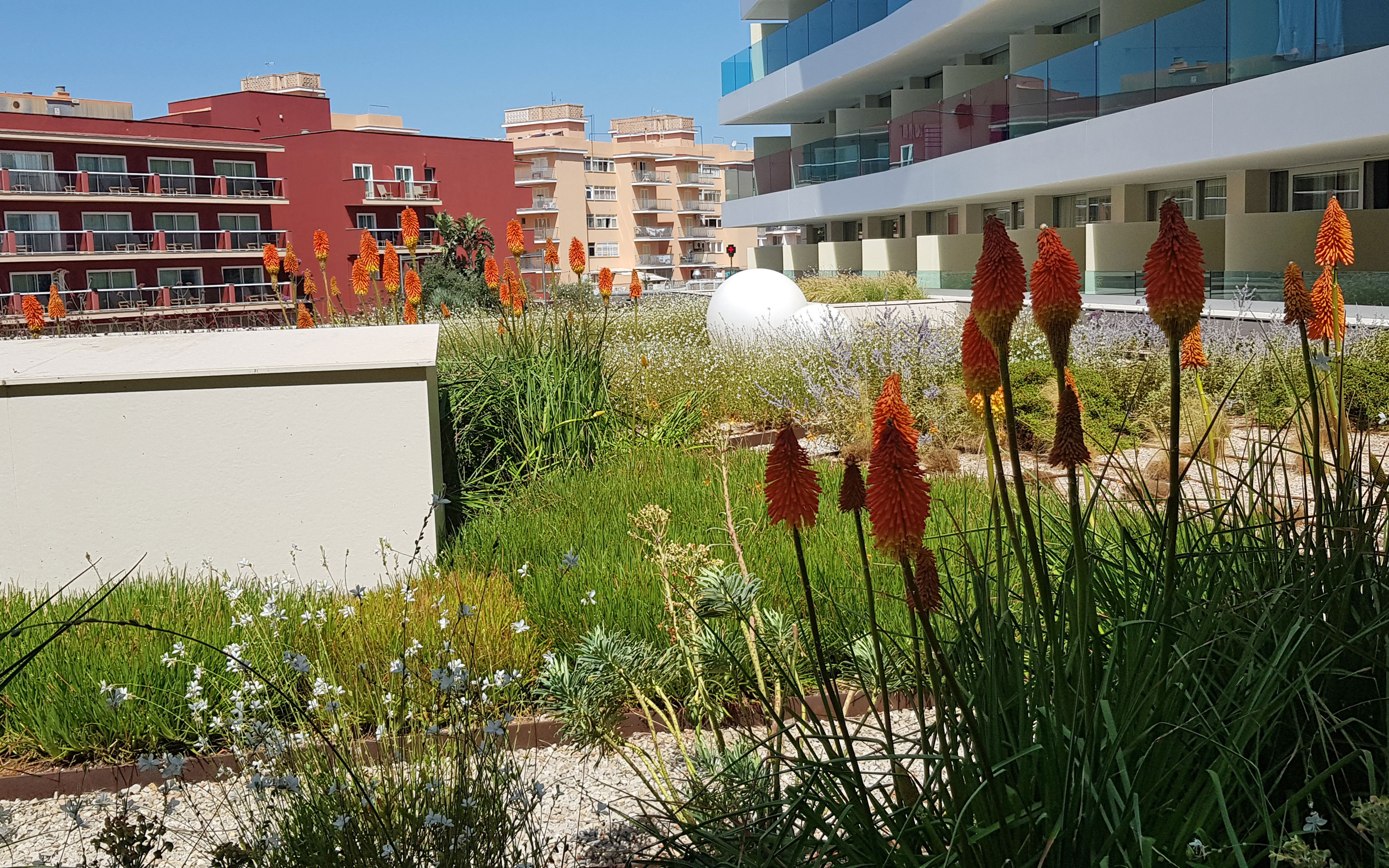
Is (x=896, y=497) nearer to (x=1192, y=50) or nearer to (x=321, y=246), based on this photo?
(x=321, y=246)

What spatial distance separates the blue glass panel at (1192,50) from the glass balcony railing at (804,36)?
9813mm

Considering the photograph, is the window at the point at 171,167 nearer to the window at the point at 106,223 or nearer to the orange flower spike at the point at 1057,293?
the window at the point at 106,223

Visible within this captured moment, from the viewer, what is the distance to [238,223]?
54156 millimetres

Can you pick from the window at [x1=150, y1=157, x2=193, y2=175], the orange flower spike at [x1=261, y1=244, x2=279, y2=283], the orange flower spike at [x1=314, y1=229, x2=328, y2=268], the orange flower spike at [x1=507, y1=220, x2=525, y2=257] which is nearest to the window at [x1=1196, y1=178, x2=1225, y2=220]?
the orange flower spike at [x1=507, y1=220, x2=525, y2=257]

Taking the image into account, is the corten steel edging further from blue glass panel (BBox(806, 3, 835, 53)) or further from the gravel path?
blue glass panel (BBox(806, 3, 835, 53))

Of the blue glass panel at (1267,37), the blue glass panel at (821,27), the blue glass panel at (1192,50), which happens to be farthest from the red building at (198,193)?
the blue glass panel at (1267,37)

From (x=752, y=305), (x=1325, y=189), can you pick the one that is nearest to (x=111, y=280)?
(x=752, y=305)

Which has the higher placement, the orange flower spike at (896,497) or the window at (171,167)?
the window at (171,167)

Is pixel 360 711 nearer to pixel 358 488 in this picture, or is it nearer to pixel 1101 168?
pixel 358 488

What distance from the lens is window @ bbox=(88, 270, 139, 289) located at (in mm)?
48938

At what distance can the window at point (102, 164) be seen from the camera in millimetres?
49688

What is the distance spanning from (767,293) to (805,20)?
16.6 m

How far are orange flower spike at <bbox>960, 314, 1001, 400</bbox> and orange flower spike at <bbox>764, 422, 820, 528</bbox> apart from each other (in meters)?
0.29

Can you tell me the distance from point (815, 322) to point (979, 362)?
11.6 m
